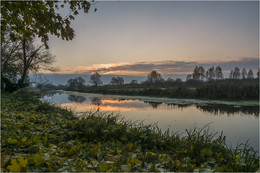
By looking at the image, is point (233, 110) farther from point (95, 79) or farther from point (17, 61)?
point (95, 79)

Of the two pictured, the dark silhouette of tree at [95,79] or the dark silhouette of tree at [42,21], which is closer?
the dark silhouette of tree at [42,21]

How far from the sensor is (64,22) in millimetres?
4082

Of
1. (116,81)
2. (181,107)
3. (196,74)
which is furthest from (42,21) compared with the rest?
(116,81)

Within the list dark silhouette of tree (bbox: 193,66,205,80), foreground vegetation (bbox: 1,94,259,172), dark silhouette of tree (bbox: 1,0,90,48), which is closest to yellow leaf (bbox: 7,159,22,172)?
foreground vegetation (bbox: 1,94,259,172)

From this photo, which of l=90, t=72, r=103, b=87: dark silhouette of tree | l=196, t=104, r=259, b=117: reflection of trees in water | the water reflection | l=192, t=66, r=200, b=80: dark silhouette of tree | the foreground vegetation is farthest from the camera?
l=90, t=72, r=103, b=87: dark silhouette of tree

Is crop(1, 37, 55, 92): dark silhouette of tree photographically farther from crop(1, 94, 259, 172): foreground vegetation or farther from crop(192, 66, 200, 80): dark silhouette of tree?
crop(192, 66, 200, 80): dark silhouette of tree

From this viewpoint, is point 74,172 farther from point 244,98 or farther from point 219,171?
point 244,98

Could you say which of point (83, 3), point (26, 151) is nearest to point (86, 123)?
point (26, 151)

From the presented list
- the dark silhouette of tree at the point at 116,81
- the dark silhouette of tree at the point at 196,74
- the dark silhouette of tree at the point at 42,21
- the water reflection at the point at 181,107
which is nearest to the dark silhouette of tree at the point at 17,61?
the water reflection at the point at 181,107

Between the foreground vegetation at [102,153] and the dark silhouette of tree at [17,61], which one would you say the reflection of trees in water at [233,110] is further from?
the dark silhouette of tree at [17,61]

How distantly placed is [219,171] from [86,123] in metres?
3.48

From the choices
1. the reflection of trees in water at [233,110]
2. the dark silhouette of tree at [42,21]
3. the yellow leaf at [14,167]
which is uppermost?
the dark silhouette of tree at [42,21]

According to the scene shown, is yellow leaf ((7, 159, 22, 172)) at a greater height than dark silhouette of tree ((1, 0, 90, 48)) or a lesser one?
lesser

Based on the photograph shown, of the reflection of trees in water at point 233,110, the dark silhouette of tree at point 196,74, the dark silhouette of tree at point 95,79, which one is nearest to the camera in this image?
the reflection of trees in water at point 233,110
